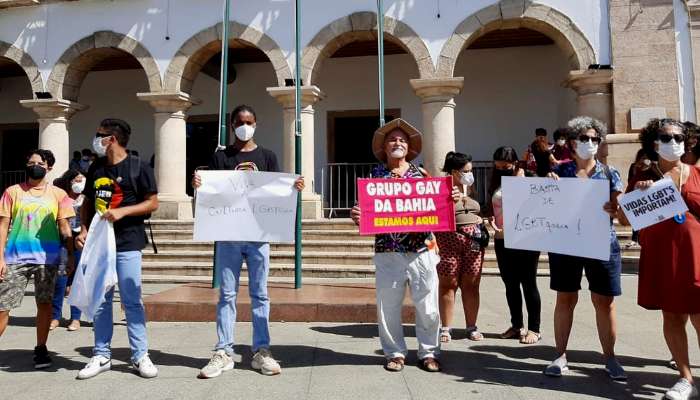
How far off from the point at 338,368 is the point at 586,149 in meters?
2.43

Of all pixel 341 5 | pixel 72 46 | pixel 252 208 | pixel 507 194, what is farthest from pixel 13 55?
pixel 507 194

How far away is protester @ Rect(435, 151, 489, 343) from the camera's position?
177 inches

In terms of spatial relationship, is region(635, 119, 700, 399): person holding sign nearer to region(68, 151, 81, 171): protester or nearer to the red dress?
the red dress

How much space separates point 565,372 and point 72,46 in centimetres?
1196

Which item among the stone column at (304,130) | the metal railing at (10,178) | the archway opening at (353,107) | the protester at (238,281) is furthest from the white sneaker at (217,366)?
the metal railing at (10,178)

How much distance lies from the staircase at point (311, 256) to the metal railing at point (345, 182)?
2.58m

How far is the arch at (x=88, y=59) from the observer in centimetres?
1100

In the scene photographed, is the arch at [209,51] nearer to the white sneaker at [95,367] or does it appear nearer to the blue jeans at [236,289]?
the blue jeans at [236,289]

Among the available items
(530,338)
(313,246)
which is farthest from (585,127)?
(313,246)

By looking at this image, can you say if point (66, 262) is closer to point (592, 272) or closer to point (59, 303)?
point (59, 303)

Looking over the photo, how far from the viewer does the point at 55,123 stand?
37.4 ft

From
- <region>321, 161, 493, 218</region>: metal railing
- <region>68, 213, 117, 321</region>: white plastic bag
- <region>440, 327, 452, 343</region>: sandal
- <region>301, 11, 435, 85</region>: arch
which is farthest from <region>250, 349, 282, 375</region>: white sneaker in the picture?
<region>321, 161, 493, 218</region>: metal railing

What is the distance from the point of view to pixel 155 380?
3.60 metres

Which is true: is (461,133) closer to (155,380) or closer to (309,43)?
(309,43)
